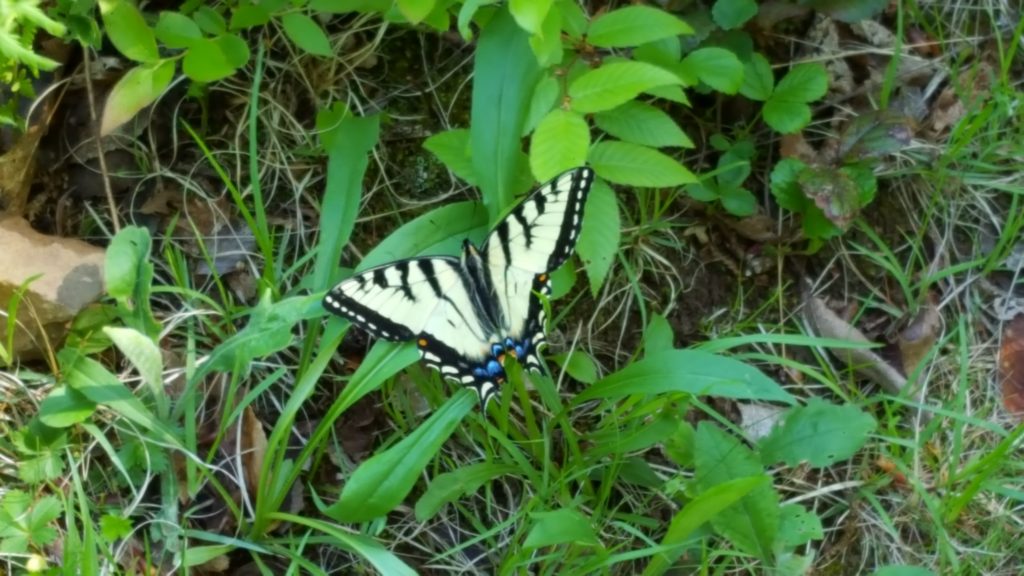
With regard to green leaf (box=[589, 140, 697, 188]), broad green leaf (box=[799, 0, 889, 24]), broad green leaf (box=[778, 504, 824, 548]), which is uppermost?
broad green leaf (box=[799, 0, 889, 24])

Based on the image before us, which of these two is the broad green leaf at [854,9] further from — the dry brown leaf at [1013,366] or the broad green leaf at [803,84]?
the dry brown leaf at [1013,366]

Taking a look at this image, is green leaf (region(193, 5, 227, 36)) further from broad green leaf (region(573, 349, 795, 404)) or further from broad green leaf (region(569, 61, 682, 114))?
broad green leaf (region(573, 349, 795, 404))

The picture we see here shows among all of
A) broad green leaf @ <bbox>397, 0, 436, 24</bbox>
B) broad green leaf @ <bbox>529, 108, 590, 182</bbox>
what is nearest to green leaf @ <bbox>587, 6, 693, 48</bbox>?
broad green leaf @ <bbox>529, 108, 590, 182</bbox>

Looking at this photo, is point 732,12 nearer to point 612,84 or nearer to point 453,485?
point 612,84

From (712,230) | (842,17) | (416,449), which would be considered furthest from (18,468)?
(842,17)

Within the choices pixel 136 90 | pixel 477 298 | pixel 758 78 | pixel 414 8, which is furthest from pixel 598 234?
pixel 136 90

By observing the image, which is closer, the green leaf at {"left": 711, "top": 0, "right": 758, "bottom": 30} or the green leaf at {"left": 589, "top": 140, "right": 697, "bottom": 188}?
the green leaf at {"left": 589, "top": 140, "right": 697, "bottom": 188}

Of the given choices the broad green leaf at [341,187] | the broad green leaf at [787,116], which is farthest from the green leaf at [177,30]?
the broad green leaf at [787,116]
